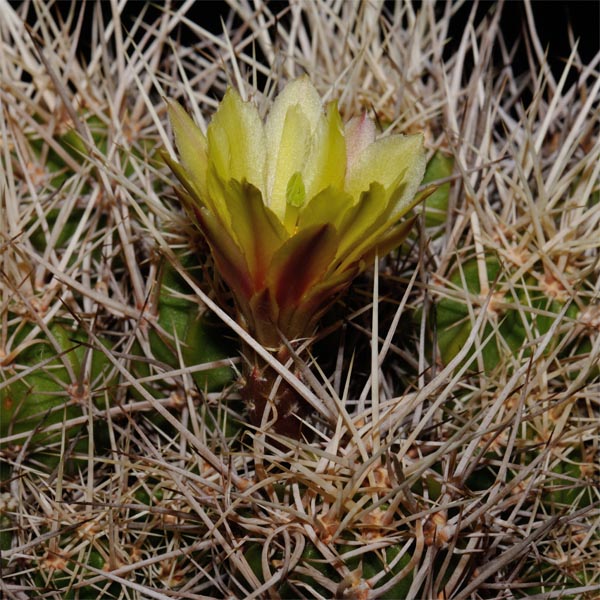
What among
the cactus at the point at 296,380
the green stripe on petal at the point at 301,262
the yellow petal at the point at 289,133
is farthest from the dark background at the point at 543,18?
the green stripe on petal at the point at 301,262

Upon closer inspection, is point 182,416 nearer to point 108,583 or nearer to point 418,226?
point 108,583

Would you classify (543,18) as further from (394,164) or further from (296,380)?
(296,380)

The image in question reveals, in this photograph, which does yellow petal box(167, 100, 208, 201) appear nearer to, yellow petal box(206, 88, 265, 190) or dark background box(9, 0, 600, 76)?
yellow petal box(206, 88, 265, 190)

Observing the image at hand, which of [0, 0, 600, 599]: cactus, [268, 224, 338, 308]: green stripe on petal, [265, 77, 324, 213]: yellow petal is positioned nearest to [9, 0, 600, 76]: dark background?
[0, 0, 600, 599]: cactus

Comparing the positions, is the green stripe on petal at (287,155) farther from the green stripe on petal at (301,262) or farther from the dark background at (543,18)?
the dark background at (543,18)

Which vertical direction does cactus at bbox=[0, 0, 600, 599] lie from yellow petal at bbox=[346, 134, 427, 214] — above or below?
below
